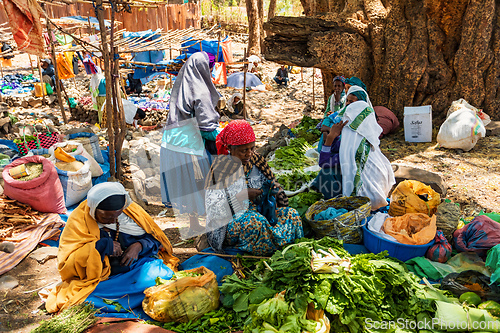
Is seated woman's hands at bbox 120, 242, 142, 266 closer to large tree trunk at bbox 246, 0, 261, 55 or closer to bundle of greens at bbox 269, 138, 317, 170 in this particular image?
bundle of greens at bbox 269, 138, 317, 170

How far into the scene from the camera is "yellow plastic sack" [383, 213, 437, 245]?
10.1 feet

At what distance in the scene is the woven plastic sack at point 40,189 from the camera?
13.5ft

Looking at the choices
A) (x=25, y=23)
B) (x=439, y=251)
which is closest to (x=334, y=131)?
(x=439, y=251)

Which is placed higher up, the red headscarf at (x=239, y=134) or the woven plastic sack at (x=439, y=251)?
the red headscarf at (x=239, y=134)

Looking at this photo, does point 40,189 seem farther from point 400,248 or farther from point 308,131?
point 308,131

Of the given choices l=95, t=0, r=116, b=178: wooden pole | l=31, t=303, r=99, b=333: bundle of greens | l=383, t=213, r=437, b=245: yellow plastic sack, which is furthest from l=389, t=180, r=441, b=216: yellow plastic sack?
l=95, t=0, r=116, b=178: wooden pole

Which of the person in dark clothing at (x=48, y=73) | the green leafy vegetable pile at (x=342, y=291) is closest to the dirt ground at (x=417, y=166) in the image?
the green leafy vegetable pile at (x=342, y=291)

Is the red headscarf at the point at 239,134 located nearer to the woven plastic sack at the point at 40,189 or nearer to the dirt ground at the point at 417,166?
the dirt ground at the point at 417,166

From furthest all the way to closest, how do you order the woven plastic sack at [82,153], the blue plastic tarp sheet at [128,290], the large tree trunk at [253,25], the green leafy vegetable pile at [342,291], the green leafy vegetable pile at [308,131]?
the large tree trunk at [253,25] < the green leafy vegetable pile at [308,131] < the woven plastic sack at [82,153] < the blue plastic tarp sheet at [128,290] < the green leafy vegetable pile at [342,291]

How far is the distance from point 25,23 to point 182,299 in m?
3.82

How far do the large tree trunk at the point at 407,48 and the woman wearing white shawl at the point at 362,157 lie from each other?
2716 millimetres

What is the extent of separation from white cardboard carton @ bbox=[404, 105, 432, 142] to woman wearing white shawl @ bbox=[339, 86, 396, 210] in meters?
2.33

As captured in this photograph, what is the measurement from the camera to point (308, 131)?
6.92m

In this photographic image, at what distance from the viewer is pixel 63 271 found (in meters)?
A: 2.72
